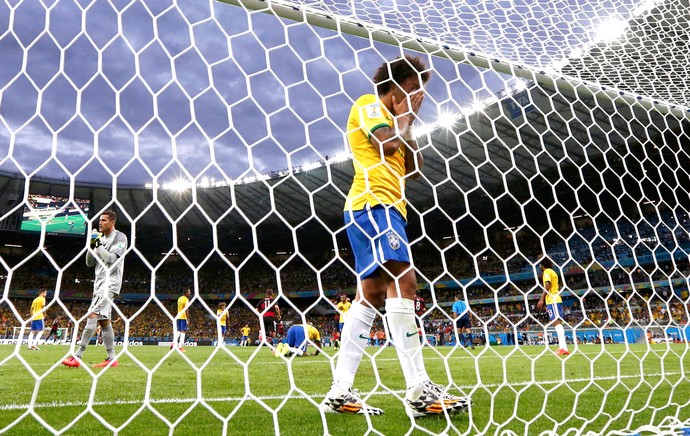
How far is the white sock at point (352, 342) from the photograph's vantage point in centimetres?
204

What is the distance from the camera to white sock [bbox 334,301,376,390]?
2035 millimetres

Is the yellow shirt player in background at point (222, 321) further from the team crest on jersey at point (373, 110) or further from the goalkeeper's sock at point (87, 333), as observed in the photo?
the goalkeeper's sock at point (87, 333)

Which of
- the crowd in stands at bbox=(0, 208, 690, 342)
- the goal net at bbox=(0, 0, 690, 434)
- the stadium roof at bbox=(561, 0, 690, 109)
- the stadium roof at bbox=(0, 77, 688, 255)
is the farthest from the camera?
the crowd in stands at bbox=(0, 208, 690, 342)

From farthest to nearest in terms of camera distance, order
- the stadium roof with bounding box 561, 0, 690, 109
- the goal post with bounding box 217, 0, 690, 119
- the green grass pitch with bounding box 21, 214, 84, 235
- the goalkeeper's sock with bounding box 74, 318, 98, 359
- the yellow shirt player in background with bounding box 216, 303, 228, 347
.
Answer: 1. the green grass pitch with bounding box 21, 214, 84, 235
2. the goalkeeper's sock with bounding box 74, 318, 98, 359
3. the stadium roof with bounding box 561, 0, 690, 109
4. the goal post with bounding box 217, 0, 690, 119
5. the yellow shirt player in background with bounding box 216, 303, 228, 347

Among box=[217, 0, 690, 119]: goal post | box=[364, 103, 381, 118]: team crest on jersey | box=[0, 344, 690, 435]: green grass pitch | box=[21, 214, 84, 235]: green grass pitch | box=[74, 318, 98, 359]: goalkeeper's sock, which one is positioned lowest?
box=[21, 214, 84, 235]: green grass pitch

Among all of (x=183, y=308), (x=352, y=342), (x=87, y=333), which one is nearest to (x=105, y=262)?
(x=183, y=308)

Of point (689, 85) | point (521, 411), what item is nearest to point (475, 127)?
point (689, 85)

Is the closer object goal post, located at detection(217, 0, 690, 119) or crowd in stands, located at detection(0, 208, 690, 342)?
goal post, located at detection(217, 0, 690, 119)

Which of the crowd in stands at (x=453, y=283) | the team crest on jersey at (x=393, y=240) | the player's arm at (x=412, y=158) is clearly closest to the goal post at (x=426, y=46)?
the player's arm at (x=412, y=158)

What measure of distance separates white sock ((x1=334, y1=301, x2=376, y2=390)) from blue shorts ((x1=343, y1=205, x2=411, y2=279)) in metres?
0.16

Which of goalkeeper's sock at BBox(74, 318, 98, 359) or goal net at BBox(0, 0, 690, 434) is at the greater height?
goal net at BBox(0, 0, 690, 434)

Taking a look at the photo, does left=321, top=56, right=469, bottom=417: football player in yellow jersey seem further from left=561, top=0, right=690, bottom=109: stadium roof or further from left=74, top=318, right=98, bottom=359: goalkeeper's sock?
left=74, top=318, right=98, bottom=359: goalkeeper's sock

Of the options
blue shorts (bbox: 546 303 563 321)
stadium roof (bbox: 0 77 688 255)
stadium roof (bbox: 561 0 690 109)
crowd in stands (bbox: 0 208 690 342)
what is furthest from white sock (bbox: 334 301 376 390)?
crowd in stands (bbox: 0 208 690 342)

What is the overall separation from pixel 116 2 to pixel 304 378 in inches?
109
